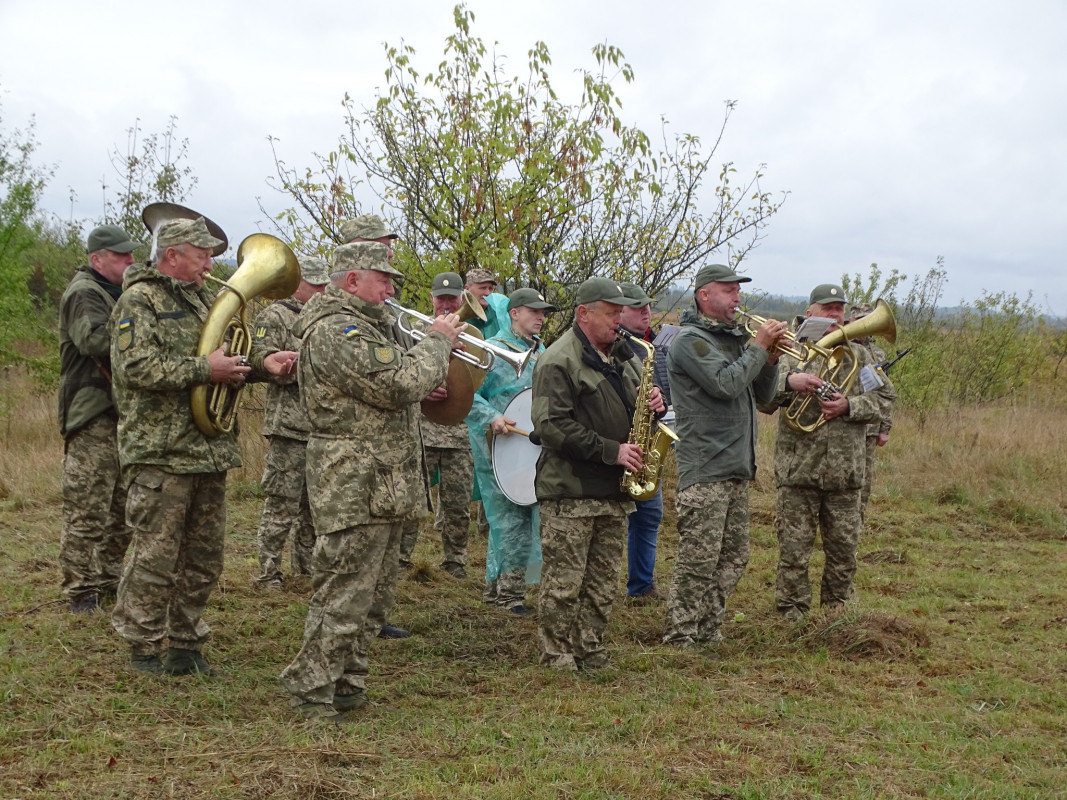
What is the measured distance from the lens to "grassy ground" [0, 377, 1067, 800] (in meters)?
4.11

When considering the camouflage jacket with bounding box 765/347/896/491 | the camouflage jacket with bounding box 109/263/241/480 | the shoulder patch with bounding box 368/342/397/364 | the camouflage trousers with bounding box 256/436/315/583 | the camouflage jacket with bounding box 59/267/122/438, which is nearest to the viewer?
the shoulder patch with bounding box 368/342/397/364

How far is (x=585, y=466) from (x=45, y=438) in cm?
1115

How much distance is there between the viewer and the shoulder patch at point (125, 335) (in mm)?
4883

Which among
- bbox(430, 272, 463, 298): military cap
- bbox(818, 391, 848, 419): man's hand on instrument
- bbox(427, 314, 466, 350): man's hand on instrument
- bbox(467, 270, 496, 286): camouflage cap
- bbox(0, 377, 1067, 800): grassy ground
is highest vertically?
bbox(467, 270, 496, 286): camouflage cap

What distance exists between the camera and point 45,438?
45.6 feet

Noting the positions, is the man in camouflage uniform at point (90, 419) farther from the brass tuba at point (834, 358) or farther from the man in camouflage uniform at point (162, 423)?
the brass tuba at point (834, 358)

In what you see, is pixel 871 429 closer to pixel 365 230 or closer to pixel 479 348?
pixel 479 348

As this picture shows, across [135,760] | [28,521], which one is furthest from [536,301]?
[28,521]

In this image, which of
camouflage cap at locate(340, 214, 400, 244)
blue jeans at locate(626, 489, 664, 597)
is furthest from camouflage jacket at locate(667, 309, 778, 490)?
camouflage cap at locate(340, 214, 400, 244)

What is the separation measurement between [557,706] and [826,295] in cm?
376

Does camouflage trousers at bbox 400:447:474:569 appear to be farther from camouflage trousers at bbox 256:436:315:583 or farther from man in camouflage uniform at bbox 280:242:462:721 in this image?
man in camouflage uniform at bbox 280:242:462:721

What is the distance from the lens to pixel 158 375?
4824 millimetres

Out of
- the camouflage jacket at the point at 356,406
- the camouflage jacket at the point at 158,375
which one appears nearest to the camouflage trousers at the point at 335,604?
the camouflage jacket at the point at 356,406

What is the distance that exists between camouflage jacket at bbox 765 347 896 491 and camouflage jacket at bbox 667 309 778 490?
2.57 feet
